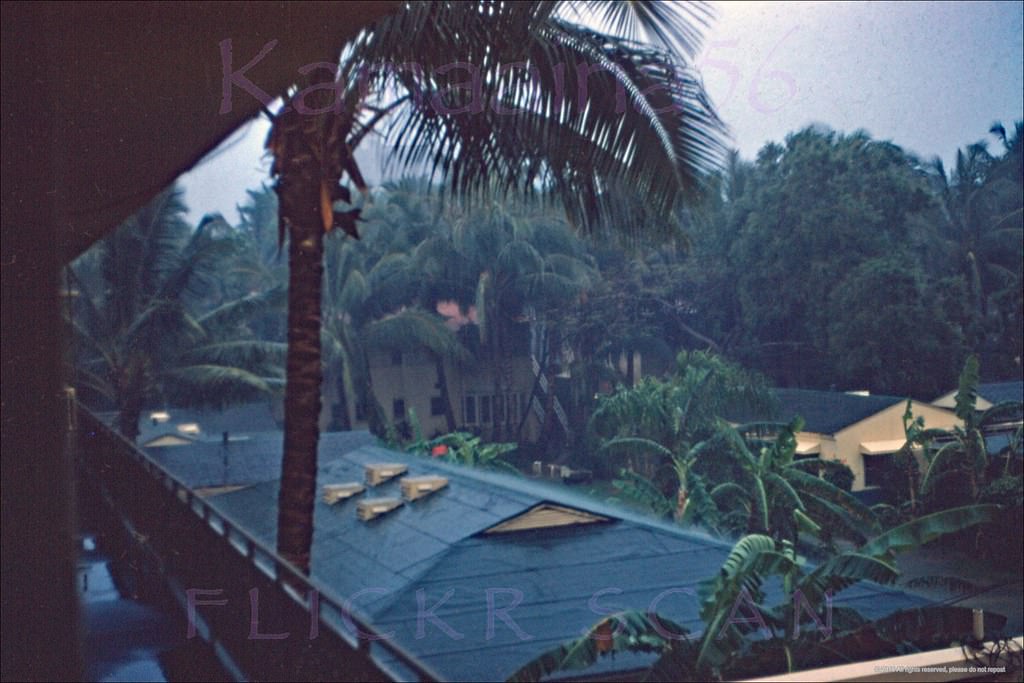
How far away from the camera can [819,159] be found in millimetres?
1747

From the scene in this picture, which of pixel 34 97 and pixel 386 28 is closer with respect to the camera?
pixel 34 97

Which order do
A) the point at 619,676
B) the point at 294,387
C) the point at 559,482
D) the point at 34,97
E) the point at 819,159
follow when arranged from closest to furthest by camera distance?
the point at 34,97 < the point at 294,387 < the point at 559,482 < the point at 619,676 < the point at 819,159

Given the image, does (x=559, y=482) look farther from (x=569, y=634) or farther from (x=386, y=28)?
(x=386, y=28)

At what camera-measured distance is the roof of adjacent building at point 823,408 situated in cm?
165

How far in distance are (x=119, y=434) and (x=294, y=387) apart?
9.9 inches

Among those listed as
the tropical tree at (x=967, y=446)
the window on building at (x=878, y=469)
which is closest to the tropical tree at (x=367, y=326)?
the window on building at (x=878, y=469)

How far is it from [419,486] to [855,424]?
0.96 metres

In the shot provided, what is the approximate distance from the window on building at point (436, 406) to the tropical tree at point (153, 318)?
31cm

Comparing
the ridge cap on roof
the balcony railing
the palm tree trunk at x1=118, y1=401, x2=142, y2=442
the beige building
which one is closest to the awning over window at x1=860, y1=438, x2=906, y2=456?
the beige building

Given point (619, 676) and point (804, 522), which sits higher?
point (804, 522)

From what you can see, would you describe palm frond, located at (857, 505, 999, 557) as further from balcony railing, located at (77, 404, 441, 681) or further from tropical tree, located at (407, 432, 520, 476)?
balcony railing, located at (77, 404, 441, 681)

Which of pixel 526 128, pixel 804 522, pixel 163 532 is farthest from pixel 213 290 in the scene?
pixel 804 522

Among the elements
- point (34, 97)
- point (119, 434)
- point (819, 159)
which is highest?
point (819, 159)

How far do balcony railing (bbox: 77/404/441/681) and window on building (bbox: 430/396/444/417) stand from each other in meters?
0.32
